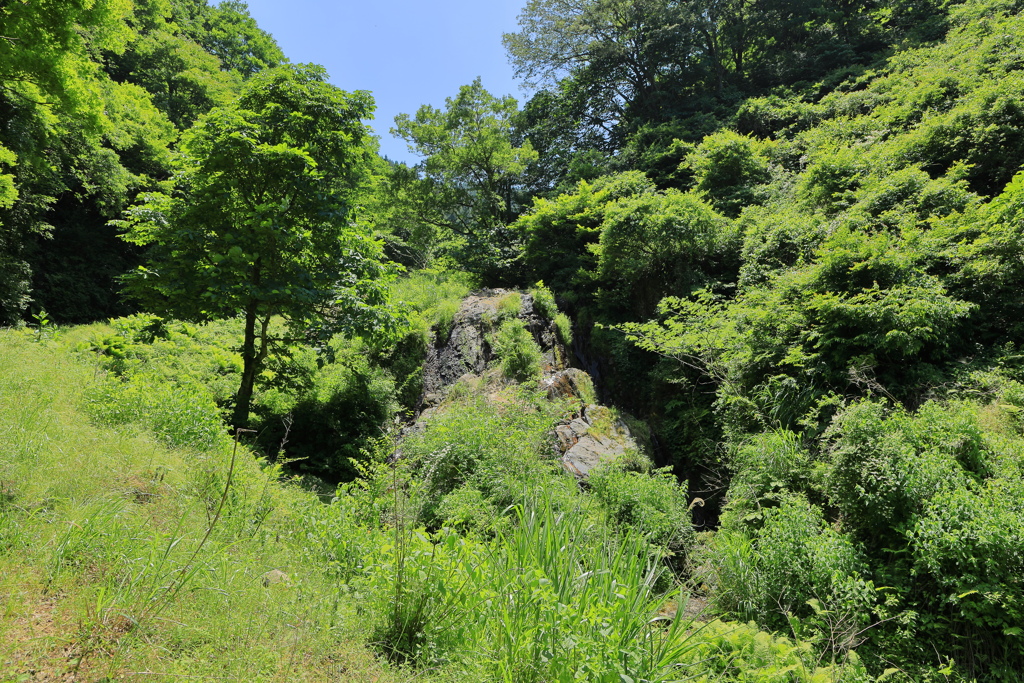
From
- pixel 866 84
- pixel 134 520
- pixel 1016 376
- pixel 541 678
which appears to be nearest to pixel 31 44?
pixel 134 520

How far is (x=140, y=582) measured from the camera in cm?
228

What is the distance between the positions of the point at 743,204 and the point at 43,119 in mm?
14634

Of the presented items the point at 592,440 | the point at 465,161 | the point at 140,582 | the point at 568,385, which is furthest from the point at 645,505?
the point at 465,161

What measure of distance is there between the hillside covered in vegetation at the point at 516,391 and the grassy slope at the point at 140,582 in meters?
0.02

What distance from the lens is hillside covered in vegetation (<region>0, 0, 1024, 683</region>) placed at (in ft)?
8.13

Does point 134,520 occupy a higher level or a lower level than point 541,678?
lower

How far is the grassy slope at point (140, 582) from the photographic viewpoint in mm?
1905

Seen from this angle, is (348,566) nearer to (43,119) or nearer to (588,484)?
(588,484)

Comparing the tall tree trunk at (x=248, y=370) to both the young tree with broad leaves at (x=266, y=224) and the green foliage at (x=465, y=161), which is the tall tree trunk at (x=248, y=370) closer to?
the young tree with broad leaves at (x=266, y=224)

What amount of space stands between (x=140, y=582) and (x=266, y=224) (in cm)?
603

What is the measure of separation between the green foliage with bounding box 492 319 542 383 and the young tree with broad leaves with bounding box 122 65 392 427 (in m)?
2.57

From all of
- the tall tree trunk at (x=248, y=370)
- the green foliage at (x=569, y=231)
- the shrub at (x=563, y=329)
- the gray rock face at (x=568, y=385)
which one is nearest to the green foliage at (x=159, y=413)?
the tall tree trunk at (x=248, y=370)

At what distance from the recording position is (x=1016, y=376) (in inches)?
211

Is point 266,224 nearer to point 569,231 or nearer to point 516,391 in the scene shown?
point 516,391
